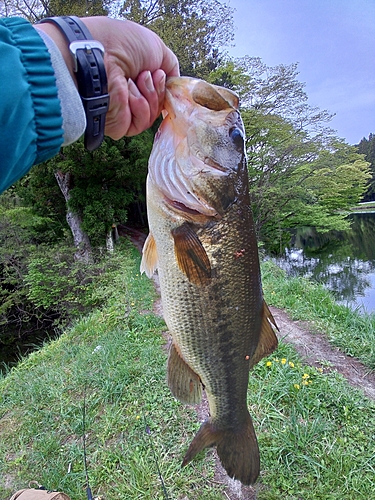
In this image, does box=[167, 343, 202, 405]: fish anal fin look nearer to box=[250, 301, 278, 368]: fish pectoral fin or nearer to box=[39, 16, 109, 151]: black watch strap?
box=[250, 301, 278, 368]: fish pectoral fin

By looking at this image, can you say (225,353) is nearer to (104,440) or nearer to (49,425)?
(104,440)

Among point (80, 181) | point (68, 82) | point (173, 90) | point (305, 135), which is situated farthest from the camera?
point (305, 135)

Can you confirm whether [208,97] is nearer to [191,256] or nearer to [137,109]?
[137,109]

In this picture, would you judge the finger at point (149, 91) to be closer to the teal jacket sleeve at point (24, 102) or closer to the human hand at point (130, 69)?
the human hand at point (130, 69)

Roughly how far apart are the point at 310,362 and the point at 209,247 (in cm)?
319

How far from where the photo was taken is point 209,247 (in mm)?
1533

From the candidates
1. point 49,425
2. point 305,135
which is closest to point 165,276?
point 49,425

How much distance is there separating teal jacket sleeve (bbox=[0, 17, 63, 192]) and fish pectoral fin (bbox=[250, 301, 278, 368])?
1.22 meters

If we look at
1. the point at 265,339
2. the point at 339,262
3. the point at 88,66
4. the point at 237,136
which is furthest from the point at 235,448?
the point at 339,262

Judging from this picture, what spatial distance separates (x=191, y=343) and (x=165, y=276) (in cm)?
35

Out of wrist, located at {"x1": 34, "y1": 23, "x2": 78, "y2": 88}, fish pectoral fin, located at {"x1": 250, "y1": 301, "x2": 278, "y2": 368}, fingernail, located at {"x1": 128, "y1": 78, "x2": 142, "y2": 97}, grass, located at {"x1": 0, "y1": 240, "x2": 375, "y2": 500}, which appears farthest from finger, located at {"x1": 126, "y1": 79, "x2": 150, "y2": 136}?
grass, located at {"x1": 0, "y1": 240, "x2": 375, "y2": 500}

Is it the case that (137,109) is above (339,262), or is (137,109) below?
above

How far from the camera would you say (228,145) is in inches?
61.7

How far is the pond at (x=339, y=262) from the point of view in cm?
1251
